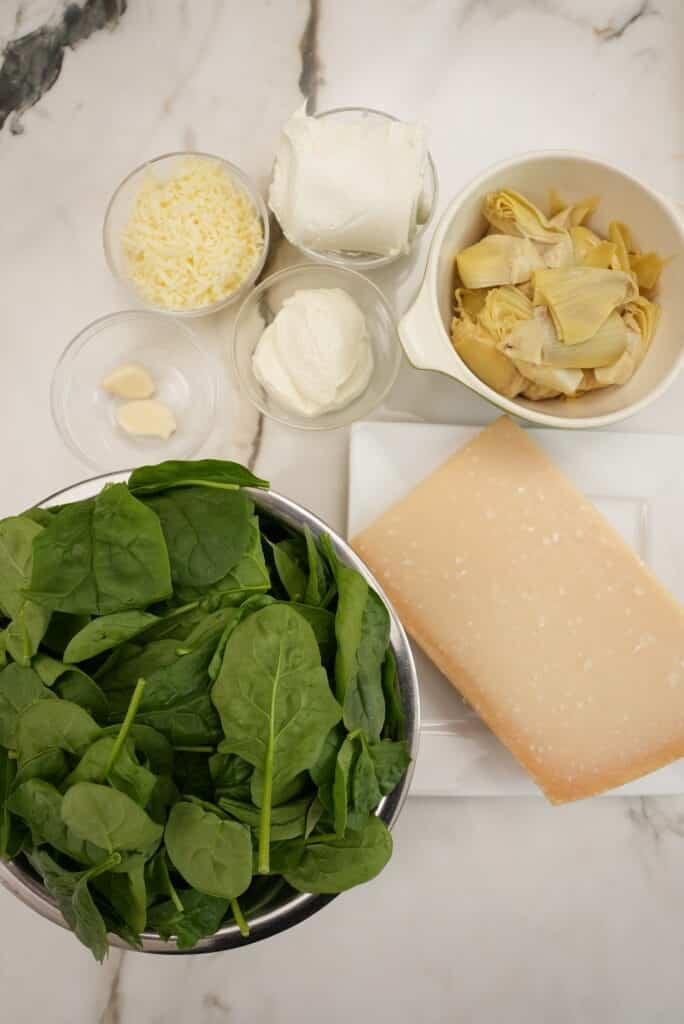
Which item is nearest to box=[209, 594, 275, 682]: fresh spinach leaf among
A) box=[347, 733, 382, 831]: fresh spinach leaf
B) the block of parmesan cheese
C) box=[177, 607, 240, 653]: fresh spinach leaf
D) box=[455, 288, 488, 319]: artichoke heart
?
box=[177, 607, 240, 653]: fresh spinach leaf

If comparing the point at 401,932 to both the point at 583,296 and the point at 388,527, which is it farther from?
the point at 583,296

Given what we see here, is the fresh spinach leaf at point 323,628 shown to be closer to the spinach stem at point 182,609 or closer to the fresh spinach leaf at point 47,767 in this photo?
the spinach stem at point 182,609

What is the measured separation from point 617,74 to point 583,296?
366 millimetres

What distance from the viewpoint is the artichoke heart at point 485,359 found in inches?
30.0

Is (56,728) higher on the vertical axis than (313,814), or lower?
higher

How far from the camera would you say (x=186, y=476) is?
2.07 ft

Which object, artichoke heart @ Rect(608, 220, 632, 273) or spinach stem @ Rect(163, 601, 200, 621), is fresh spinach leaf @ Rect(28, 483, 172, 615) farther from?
artichoke heart @ Rect(608, 220, 632, 273)

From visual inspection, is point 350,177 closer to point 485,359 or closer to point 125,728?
point 485,359

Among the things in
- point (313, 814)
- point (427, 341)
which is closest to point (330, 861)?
point (313, 814)

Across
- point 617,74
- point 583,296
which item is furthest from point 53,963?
point 617,74

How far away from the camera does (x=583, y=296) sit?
749 millimetres

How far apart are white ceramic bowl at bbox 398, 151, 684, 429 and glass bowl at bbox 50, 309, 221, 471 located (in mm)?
274

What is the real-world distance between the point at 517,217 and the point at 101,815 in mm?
595

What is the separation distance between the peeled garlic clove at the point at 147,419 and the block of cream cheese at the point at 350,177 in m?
0.23
